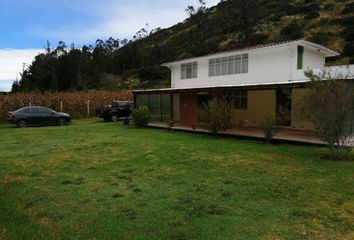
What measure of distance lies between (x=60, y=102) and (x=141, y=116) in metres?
11.2

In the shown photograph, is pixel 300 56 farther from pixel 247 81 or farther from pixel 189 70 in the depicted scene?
pixel 189 70

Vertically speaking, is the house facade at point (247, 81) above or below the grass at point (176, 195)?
above

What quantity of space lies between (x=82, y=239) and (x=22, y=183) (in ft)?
13.6

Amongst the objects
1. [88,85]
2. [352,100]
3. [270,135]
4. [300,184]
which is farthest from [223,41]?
[300,184]

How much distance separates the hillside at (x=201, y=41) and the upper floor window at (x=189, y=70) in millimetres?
20767

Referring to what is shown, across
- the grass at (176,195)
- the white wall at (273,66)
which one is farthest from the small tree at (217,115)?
the white wall at (273,66)

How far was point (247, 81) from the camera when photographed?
23484 mm

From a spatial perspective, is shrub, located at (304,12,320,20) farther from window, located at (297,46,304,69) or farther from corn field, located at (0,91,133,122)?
window, located at (297,46,304,69)

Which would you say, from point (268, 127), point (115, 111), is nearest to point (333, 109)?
point (268, 127)

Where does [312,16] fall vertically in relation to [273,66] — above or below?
above

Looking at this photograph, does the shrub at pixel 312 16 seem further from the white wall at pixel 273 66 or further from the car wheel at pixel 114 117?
the car wheel at pixel 114 117

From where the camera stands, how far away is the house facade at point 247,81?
70.0 feet

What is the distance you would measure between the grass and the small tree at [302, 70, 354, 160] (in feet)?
3.07

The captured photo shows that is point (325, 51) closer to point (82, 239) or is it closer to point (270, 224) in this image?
point (270, 224)
